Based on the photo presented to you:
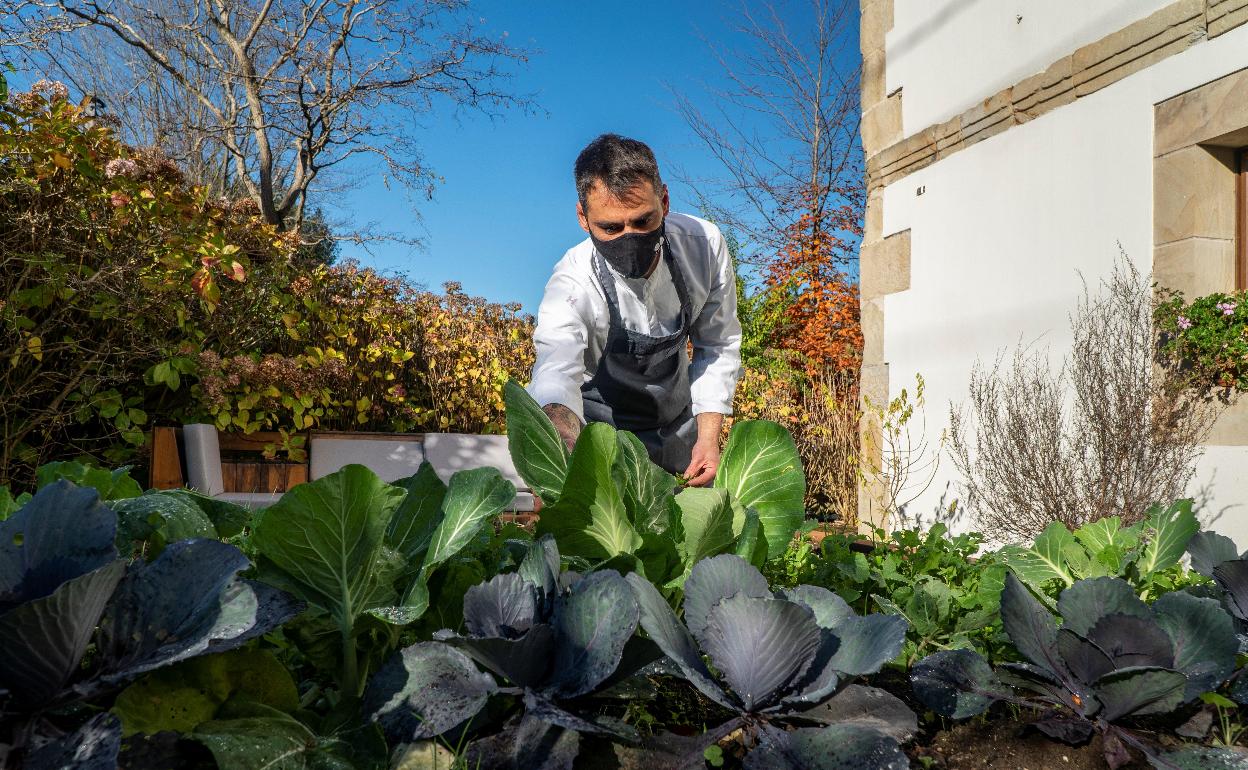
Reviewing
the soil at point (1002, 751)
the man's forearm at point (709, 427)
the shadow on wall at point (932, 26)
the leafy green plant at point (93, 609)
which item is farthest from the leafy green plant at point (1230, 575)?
the shadow on wall at point (932, 26)

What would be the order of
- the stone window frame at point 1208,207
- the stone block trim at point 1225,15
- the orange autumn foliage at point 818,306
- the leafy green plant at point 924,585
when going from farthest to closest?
the orange autumn foliage at point 818,306, the stone window frame at point 1208,207, the stone block trim at point 1225,15, the leafy green plant at point 924,585

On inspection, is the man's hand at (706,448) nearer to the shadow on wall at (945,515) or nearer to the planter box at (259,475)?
the shadow on wall at (945,515)

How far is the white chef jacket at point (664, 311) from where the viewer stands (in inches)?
103

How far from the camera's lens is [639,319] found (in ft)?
9.98

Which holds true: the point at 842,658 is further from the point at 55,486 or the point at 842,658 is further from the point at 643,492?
the point at 55,486

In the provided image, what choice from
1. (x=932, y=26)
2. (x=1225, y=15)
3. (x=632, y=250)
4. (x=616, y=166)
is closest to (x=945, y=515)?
(x=1225, y=15)

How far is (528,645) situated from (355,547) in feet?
0.49

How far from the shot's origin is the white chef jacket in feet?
Result: 8.61

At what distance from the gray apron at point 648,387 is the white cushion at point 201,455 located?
2.73 meters

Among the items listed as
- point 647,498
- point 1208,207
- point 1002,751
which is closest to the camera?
point 1002,751

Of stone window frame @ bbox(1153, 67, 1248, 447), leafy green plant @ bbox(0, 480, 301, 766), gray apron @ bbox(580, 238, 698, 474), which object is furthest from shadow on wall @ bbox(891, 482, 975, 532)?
leafy green plant @ bbox(0, 480, 301, 766)

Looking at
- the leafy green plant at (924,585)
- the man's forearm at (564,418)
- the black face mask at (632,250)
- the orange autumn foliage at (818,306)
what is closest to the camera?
the leafy green plant at (924,585)

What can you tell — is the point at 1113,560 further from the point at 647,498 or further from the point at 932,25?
the point at 932,25

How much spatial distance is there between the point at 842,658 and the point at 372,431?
5.83 meters
